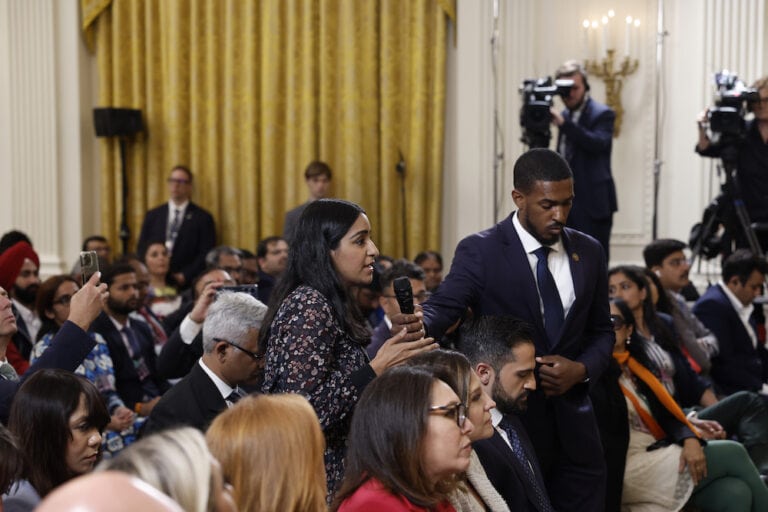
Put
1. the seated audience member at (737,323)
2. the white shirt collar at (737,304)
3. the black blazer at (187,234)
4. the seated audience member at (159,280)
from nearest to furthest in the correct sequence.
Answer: the seated audience member at (737,323), the white shirt collar at (737,304), the seated audience member at (159,280), the black blazer at (187,234)

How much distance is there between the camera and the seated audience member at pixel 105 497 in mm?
A: 915

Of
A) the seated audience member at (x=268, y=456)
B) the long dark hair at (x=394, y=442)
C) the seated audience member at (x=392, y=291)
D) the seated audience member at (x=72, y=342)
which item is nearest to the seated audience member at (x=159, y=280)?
the seated audience member at (x=392, y=291)

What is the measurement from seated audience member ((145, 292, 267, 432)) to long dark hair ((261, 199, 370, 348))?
19.5 inches

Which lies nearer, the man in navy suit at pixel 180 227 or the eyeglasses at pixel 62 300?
the eyeglasses at pixel 62 300

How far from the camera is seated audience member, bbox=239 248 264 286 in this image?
20.4 feet

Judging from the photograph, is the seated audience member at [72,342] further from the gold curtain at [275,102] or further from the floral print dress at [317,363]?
the gold curtain at [275,102]

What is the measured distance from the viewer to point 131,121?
321 inches

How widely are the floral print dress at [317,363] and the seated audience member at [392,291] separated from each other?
4.63 ft

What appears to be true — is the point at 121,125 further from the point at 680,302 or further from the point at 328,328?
the point at 328,328

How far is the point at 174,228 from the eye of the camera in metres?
7.84

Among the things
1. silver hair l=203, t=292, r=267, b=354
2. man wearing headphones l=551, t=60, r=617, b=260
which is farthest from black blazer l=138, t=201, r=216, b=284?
silver hair l=203, t=292, r=267, b=354

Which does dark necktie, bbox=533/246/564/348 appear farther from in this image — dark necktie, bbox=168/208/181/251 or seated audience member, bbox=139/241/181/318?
dark necktie, bbox=168/208/181/251

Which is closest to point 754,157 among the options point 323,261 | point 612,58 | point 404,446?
point 612,58

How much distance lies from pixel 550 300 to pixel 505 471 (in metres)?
0.55
